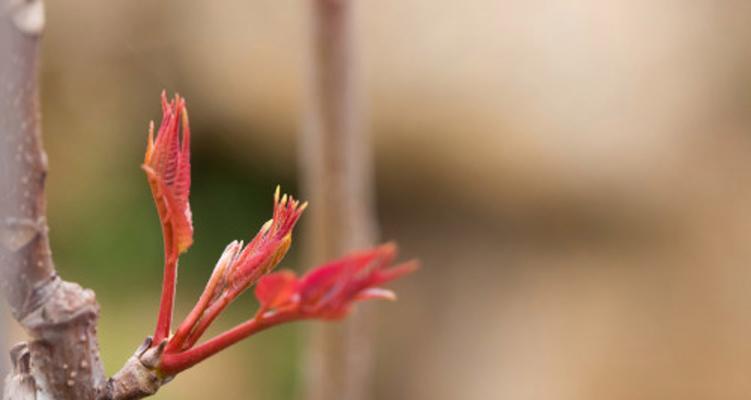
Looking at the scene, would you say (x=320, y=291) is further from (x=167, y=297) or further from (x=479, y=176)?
(x=479, y=176)

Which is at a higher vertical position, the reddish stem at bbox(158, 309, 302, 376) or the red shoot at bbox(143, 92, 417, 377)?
the red shoot at bbox(143, 92, 417, 377)

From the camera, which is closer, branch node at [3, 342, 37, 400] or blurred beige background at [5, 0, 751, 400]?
branch node at [3, 342, 37, 400]

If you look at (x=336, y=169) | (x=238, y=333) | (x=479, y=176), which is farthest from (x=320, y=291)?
(x=479, y=176)

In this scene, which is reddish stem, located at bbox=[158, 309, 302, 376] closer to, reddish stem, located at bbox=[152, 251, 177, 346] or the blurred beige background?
reddish stem, located at bbox=[152, 251, 177, 346]

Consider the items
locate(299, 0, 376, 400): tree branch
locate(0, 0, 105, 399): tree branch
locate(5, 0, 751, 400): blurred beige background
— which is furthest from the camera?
locate(5, 0, 751, 400): blurred beige background

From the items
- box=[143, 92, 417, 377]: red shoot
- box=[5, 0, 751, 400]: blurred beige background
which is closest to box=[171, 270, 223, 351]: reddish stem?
box=[143, 92, 417, 377]: red shoot

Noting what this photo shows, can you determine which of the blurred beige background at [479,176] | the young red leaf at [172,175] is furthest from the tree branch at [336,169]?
the blurred beige background at [479,176]

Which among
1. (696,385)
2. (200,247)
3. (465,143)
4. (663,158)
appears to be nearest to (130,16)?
(200,247)
